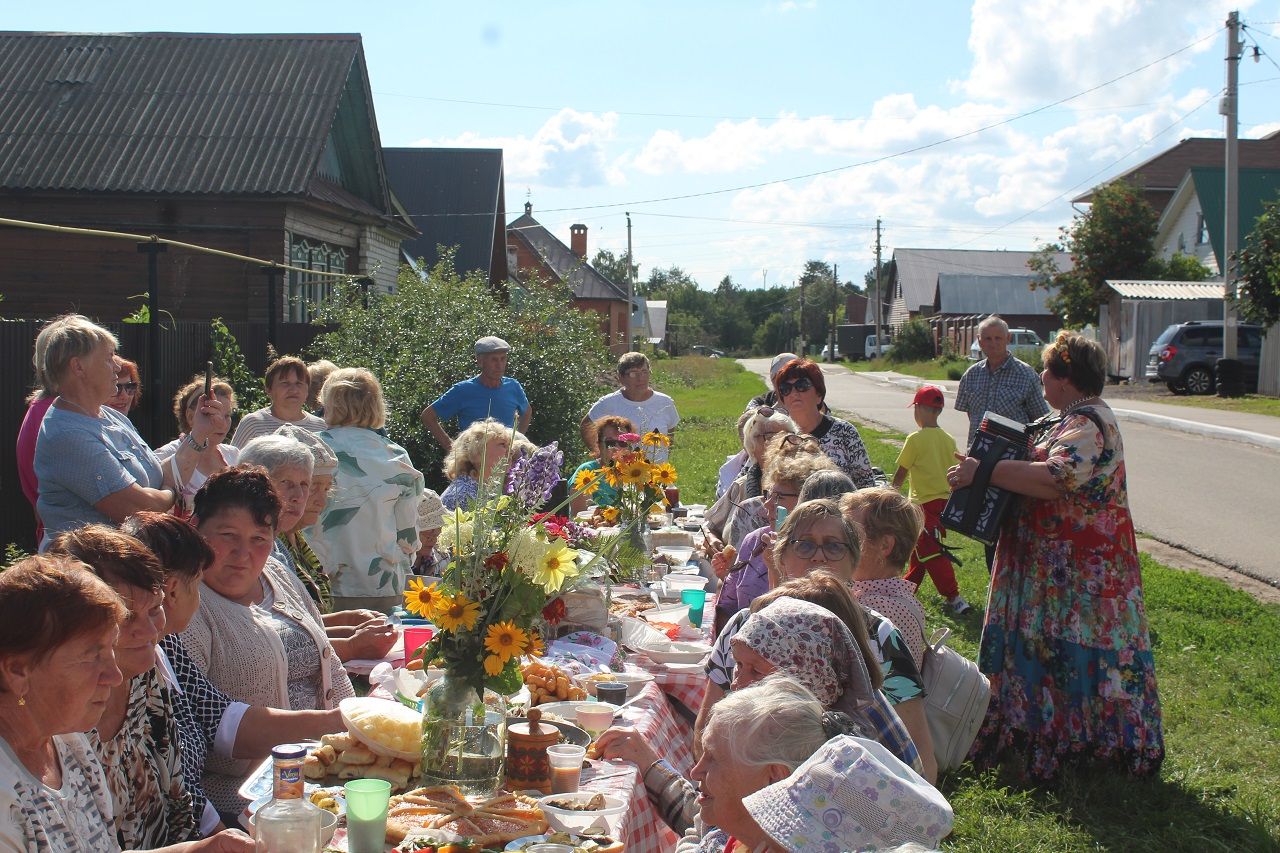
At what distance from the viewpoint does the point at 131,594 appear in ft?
8.63

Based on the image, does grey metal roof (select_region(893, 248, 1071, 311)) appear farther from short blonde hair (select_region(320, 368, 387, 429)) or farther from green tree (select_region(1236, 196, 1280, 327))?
short blonde hair (select_region(320, 368, 387, 429))

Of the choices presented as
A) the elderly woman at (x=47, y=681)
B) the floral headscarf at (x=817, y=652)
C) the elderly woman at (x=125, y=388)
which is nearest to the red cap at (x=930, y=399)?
the elderly woman at (x=125, y=388)

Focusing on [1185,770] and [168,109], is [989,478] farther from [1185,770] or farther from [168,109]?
[168,109]

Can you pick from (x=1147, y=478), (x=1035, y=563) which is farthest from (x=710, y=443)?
(x=1035, y=563)

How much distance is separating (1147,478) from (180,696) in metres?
14.2

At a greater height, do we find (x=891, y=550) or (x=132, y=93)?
(x=132, y=93)

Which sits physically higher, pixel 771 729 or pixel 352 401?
pixel 352 401

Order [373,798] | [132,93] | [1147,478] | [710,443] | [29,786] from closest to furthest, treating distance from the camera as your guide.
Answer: [29,786], [373,798], [1147,478], [132,93], [710,443]

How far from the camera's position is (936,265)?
77188mm

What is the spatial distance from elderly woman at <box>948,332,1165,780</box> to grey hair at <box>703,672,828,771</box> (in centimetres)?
292

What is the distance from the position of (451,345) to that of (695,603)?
8476 mm

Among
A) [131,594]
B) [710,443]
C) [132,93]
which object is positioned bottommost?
[710,443]

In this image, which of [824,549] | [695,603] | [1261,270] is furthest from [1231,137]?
[824,549]

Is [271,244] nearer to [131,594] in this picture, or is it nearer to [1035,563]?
[1035,563]
